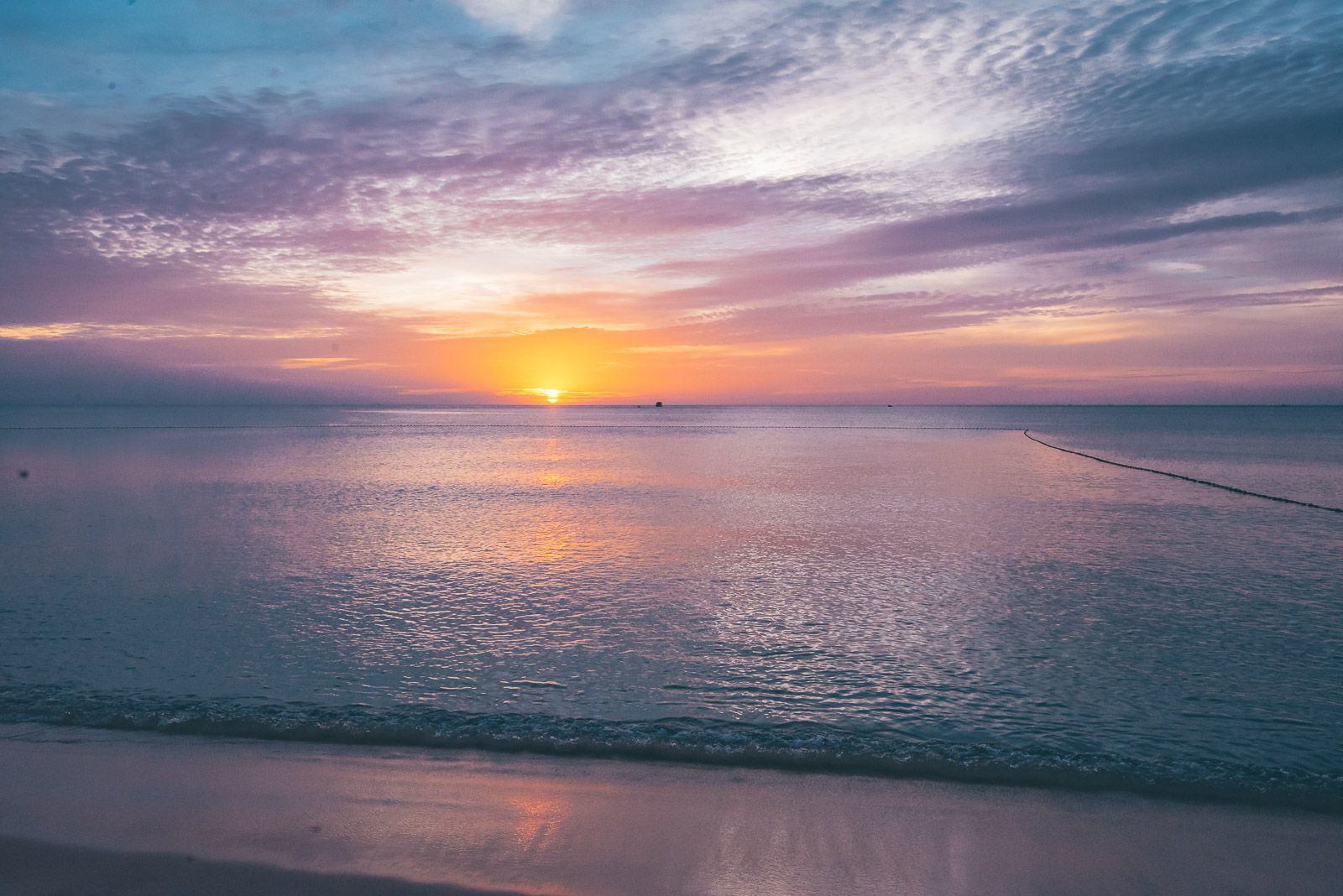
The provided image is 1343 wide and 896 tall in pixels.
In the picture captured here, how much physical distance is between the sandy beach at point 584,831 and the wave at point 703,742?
234 mm

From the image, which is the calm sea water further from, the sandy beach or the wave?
the sandy beach

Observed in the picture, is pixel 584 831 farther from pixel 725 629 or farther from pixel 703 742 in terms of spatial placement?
pixel 725 629

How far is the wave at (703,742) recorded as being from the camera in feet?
22.7

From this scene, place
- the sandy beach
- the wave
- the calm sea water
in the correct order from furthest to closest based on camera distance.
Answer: the calm sea water → the wave → the sandy beach

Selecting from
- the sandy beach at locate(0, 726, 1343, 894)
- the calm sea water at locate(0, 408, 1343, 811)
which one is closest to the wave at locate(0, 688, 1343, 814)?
the calm sea water at locate(0, 408, 1343, 811)

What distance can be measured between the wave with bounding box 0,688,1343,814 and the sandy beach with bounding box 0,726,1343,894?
0.77ft

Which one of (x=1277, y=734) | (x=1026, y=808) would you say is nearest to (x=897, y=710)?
(x=1026, y=808)

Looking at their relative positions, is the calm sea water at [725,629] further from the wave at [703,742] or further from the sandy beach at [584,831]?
the sandy beach at [584,831]

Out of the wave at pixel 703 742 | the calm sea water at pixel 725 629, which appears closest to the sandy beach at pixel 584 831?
the wave at pixel 703 742

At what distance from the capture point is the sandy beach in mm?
5195

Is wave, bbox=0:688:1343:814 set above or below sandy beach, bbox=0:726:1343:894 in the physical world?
below

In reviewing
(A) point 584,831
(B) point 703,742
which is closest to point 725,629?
(B) point 703,742

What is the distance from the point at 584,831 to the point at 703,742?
2033 mm

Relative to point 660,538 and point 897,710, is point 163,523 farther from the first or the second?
point 897,710
